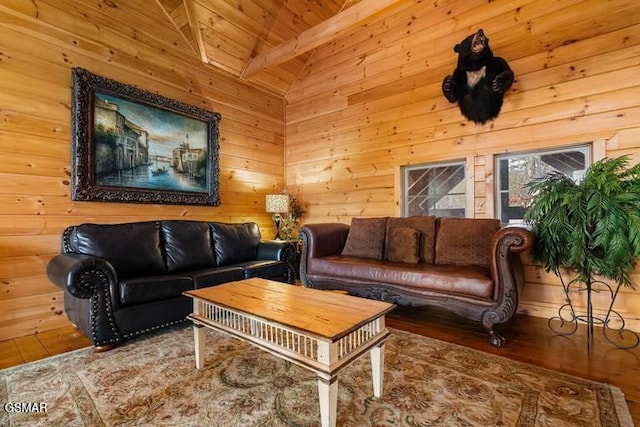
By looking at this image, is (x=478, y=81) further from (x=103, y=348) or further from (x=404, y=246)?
(x=103, y=348)

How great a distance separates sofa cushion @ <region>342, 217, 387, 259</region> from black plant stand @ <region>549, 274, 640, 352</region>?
1.56m

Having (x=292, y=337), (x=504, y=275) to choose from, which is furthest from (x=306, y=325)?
(x=504, y=275)

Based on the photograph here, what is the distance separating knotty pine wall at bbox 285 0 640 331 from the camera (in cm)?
247

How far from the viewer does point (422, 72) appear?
344 centimetres

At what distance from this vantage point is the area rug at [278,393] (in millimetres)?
1331

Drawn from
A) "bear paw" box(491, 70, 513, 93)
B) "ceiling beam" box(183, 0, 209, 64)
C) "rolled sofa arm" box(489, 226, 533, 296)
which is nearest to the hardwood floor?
"rolled sofa arm" box(489, 226, 533, 296)

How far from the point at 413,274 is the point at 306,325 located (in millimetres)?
1423

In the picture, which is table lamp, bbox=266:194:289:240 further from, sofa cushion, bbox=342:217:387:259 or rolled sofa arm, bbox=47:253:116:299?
rolled sofa arm, bbox=47:253:116:299

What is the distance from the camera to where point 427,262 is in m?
2.85

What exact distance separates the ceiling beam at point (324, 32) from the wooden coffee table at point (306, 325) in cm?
254

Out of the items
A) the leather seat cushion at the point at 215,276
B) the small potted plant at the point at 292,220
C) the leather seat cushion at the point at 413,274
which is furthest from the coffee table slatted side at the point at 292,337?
the small potted plant at the point at 292,220

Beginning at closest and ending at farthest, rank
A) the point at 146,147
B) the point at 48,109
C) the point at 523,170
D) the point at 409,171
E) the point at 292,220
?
the point at 48,109
the point at 523,170
the point at 146,147
the point at 409,171
the point at 292,220

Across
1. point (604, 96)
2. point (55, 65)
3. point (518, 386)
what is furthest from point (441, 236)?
point (55, 65)

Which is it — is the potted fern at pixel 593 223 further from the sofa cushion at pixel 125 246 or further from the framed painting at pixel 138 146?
the framed painting at pixel 138 146
